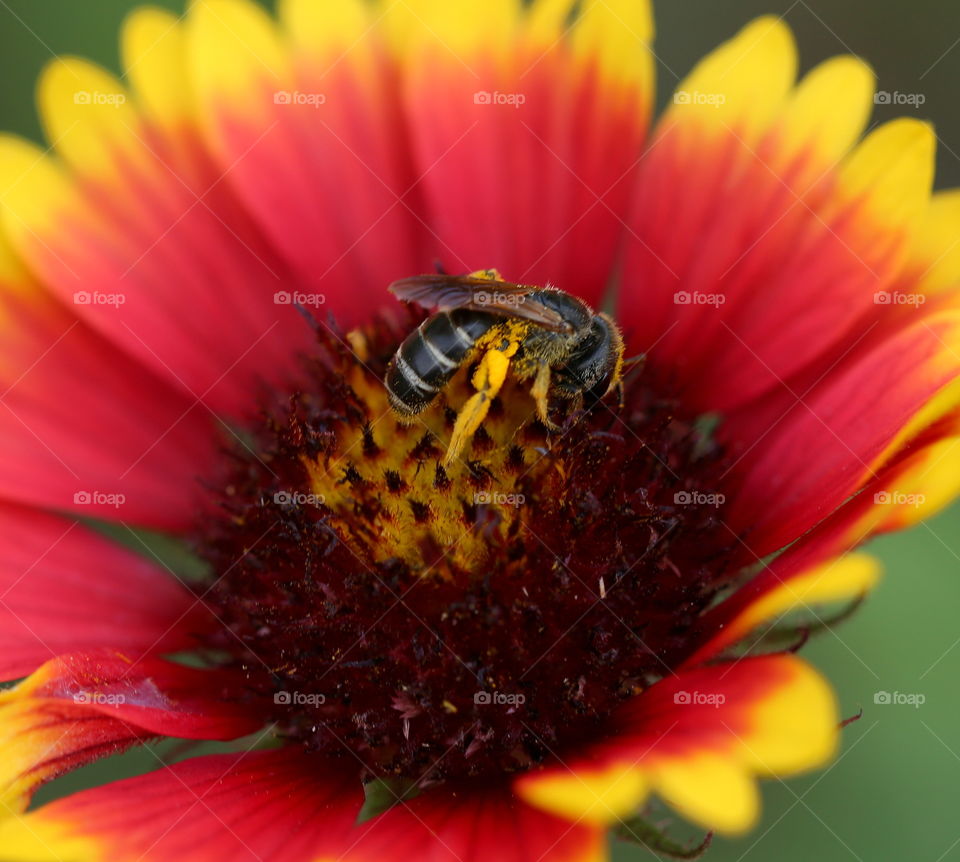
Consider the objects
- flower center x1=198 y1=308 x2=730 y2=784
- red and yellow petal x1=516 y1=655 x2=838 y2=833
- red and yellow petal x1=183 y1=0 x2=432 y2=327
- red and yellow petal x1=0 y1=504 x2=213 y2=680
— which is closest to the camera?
red and yellow petal x1=516 y1=655 x2=838 y2=833

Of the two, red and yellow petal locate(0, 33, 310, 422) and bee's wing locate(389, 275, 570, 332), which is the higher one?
bee's wing locate(389, 275, 570, 332)

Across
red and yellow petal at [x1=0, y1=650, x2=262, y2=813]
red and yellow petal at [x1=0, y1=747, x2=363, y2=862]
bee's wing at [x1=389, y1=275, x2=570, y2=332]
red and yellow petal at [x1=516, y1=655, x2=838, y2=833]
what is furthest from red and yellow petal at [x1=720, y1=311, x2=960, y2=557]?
red and yellow petal at [x1=0, y1=650, x2=262, y2=813]

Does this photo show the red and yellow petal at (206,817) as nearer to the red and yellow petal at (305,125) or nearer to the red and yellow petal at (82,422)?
the red and yellow petal at (82,422)

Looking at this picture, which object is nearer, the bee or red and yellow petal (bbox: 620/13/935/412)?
the bee

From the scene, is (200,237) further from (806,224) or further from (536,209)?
(806,224)

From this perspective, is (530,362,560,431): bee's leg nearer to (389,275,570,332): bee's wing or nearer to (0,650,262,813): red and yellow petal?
(389,275,570,332): bee's wing

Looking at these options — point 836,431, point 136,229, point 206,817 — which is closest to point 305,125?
point 136,229

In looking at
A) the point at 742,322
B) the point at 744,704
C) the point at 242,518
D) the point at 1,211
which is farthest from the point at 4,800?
the point at 742,322
